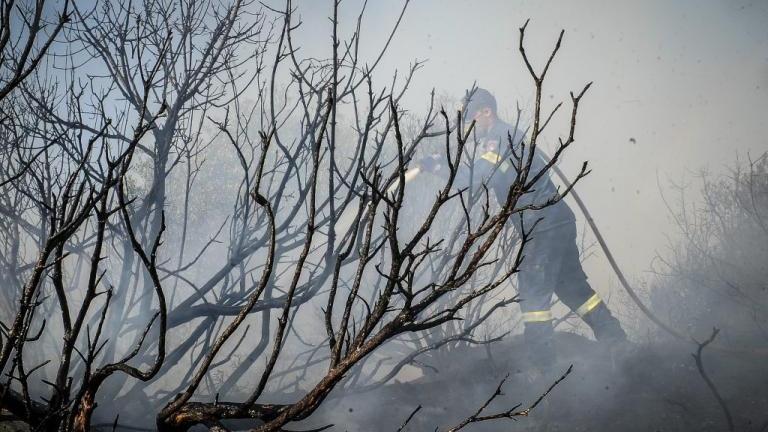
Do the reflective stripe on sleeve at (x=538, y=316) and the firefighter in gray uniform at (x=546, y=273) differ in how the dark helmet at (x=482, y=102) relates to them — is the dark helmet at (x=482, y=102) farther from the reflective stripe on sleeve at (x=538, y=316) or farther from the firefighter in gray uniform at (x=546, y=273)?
the reflective stripe on sleeve at (x=538, y=316)

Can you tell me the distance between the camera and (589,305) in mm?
5059

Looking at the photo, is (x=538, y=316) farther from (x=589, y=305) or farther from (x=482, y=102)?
(x=482, y=102)

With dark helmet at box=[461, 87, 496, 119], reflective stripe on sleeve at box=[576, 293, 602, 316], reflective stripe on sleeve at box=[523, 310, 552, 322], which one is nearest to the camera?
reflective stripe on sleeve at box=[523, 310, 552, 322]

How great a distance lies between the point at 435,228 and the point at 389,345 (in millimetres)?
6055

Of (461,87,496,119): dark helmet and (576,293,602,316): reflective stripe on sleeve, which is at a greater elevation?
(461,87,496,119): dark helmet

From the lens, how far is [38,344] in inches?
181

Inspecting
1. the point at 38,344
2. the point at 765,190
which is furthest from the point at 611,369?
the point at 765,190

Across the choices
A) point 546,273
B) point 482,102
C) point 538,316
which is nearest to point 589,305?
point 546,273

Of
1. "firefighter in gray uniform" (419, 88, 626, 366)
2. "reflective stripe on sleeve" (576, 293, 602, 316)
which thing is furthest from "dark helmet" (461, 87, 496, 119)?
"reflective stripe on sleeve" (576, 293, 602, 316)

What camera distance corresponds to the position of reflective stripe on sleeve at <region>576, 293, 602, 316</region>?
504 cm

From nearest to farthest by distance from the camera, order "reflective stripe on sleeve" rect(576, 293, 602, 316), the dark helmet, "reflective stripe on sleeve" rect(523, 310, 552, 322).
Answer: "reflective stripe on sleeve" rect(523, 310, 552, 322)
"reflective stripe on sleeve" rect(576, 293, 602, 316)
the dark helmet

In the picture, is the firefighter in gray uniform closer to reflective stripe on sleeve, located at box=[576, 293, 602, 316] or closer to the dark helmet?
reflective stripe on sleeve, located at box=[576, 293, 602, 316]

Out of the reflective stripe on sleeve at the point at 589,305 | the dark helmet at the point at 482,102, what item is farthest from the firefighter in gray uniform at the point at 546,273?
the dark helmet at the point at 482,102

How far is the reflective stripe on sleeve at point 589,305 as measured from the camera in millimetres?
5035
